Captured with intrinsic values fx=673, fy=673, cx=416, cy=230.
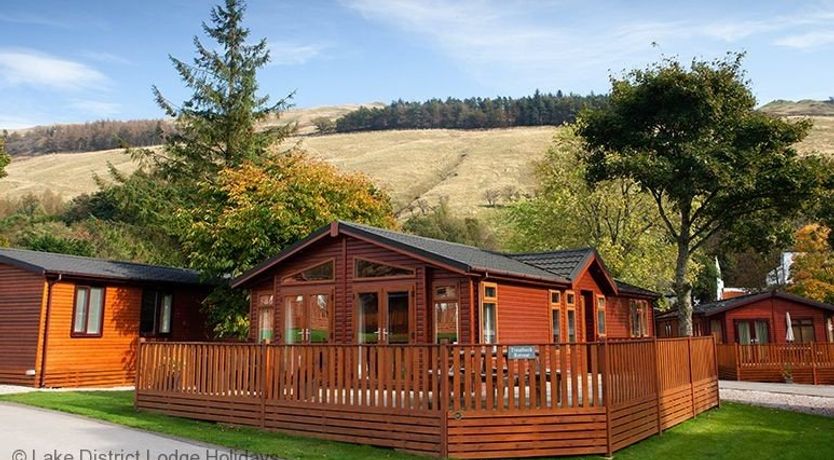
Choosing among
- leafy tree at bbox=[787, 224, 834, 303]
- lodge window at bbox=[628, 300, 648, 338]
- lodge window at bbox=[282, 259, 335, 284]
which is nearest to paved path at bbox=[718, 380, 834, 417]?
lodge window at bbox=[628, 300, 648, 338]

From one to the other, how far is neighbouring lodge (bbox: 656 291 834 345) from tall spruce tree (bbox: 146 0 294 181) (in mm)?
20747

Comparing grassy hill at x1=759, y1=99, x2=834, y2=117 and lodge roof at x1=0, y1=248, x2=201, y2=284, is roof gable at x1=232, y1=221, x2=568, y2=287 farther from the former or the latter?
grassy hill at x1=759, y1=99, x2=834, y2=117

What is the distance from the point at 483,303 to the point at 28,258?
13109 millimetres

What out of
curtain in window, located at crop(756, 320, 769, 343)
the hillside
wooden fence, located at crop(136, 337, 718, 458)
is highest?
the hillside

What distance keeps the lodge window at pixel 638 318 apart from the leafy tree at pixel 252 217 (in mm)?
10695

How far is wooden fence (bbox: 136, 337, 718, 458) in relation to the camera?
932 cm

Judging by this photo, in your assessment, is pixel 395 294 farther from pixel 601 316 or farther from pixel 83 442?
pixel 601 316

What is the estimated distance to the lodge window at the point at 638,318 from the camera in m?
24.3

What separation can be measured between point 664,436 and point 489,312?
174 inches

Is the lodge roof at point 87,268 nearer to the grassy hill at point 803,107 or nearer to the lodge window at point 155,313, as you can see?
the lodge window at point 155,313

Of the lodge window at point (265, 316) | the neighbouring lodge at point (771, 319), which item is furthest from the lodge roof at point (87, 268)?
the neighbouring lodge at point (771, 319)

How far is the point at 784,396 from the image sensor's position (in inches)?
717

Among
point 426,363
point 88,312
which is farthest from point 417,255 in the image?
point 88,312

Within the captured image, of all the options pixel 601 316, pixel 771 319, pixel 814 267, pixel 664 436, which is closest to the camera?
pixel 664 436
